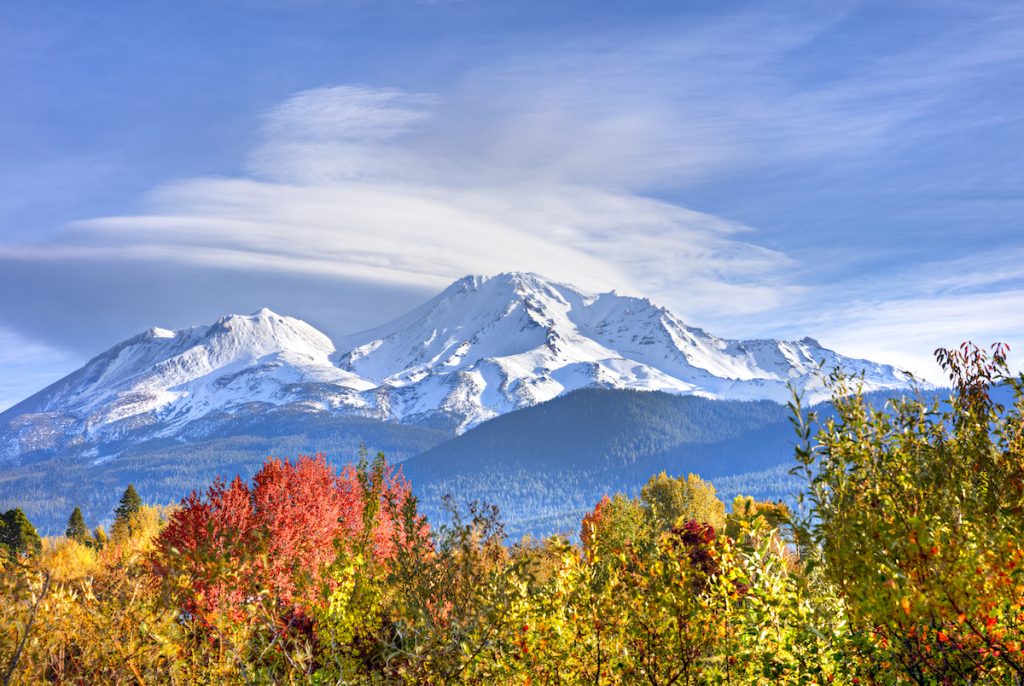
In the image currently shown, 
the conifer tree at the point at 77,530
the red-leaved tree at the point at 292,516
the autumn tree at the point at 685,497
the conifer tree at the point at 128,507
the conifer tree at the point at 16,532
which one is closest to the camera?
the red-leaved tree at the point at 292,516

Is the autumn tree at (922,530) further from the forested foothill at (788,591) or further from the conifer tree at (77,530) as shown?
the conifer tree at (77,530)

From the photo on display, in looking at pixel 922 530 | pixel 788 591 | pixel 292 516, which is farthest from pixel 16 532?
pixel 922 530

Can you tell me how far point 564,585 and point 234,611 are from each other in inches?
368

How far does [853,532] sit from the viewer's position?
7359 mm

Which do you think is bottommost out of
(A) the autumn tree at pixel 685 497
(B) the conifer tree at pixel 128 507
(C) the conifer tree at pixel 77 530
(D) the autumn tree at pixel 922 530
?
(A) the autumn tree at pixel 685 497

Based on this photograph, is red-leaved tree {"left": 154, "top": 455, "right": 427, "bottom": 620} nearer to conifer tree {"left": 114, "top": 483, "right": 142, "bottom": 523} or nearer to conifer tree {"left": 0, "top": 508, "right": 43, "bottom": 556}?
conifer tree {"left": 0, "top": 508, "right": 43, "bottom": 556}

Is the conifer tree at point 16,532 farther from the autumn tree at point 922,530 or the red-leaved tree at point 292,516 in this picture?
the autumn tree at point 922,530

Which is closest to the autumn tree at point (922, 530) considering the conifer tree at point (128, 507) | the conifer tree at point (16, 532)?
the conifer tree at point (16, 532)

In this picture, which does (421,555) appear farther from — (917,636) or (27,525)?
(27,525)

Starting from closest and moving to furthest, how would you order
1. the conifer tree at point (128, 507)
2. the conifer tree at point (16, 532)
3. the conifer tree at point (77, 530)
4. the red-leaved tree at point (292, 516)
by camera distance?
the red-leaved tree at point (292, 516) < the conifer tree at point (16, 532) < the conifer tree at point (77, 530) < the conifer tree at point (128, 507)

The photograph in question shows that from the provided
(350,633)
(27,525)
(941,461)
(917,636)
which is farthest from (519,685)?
(27,525)

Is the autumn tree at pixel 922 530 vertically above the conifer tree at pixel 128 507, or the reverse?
the autumn tree at pixel 922 530

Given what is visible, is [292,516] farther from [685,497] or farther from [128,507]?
[128,507]

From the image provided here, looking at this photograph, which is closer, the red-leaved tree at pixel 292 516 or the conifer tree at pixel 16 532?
the red-leaved tree at pixel 292 516
